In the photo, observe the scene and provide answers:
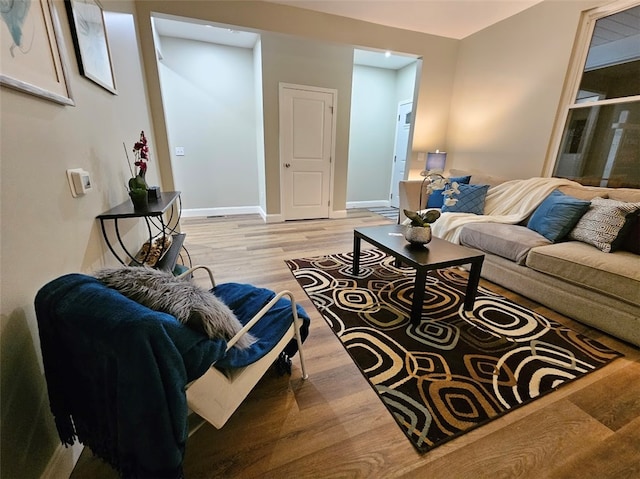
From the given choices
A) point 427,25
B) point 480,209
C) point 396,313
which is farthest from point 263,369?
point 427,25

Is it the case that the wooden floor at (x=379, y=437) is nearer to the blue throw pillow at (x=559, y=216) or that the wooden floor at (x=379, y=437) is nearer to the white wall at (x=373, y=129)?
the blue throw pillow at (x=559, y=216)

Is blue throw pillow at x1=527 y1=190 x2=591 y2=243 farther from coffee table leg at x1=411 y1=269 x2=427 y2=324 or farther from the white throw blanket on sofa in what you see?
coffee table leg at x1=411 y1=269 x2=427 y2=324

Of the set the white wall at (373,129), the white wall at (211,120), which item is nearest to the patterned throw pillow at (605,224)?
the white wall at (373,129)

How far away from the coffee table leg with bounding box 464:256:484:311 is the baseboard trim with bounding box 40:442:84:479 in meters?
2.35

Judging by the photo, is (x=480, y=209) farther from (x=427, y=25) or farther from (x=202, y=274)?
(x=202, y=274)

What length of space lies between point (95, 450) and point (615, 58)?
473 cm

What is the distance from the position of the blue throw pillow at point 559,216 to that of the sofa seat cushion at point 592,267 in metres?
0.12

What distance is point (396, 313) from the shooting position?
2043 mm

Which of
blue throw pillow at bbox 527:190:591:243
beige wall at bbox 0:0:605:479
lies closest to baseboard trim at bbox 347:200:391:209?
beige wall at bbox 0:0:605:479

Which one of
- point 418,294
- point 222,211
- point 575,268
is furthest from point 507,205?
point 222,211

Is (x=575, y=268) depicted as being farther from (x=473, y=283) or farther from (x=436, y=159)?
(x=436, y=159)

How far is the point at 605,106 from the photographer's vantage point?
2764 mm

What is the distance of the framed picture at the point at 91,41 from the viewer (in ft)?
4.34

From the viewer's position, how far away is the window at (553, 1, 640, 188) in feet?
8.30
